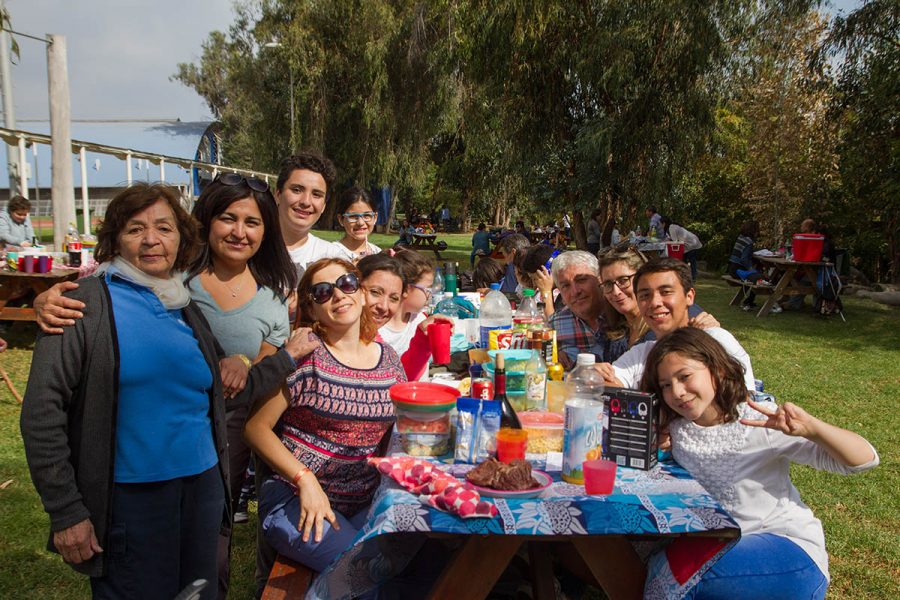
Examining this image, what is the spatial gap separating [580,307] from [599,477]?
216cm

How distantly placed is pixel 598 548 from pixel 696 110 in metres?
12.7

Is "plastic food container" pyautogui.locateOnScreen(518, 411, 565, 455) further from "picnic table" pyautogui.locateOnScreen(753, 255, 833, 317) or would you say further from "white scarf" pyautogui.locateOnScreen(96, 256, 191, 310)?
"picnic table" pyautogui.locateOnScreen(753, 255, 833, 317)

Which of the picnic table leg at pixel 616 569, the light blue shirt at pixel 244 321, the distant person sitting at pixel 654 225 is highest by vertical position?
the distant person sitting at pixel 654 225

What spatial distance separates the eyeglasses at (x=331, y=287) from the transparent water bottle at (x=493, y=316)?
1.36 meters

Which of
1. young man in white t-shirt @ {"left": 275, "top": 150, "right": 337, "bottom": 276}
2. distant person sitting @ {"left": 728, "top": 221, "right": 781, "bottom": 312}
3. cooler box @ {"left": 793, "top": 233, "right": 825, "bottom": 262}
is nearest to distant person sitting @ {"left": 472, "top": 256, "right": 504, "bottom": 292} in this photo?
young man in white t-shirt @ {"left": 275, "top": 150, "right": 337, "bottom": 276}

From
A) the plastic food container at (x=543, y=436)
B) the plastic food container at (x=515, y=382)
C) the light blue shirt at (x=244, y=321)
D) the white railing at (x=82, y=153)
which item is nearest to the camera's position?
the plastic food container at (x=543, y=436)

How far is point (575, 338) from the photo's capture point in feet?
13.7

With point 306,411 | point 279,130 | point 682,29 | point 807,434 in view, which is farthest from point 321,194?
point 279,130

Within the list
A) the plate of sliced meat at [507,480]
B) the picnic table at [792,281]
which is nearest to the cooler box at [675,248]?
the picnic table at [792,281]

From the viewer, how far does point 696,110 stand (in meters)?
13.2

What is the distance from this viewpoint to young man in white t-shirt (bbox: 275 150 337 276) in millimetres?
3910

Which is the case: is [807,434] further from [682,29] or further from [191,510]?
[682,29]

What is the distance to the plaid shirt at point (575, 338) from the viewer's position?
4.02 metres

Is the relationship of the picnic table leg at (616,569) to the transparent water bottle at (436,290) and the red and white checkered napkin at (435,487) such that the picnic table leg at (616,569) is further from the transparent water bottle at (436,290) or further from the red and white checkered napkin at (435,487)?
the transparent water bottle at (436,290)
